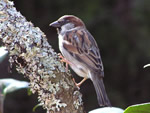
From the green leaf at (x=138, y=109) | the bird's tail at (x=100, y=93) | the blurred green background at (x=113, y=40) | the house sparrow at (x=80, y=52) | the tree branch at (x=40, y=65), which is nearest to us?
the green leaf at (x=138, y=109)

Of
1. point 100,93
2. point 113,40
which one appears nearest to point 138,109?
point 100,93

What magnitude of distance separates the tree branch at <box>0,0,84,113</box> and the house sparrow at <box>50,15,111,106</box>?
647mm

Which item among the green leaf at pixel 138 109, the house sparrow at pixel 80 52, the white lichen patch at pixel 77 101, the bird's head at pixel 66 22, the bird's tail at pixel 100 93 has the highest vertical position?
the bird's head at pixel 66 22

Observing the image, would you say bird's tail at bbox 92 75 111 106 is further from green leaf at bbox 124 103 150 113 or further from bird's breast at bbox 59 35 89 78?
green leaf at bbox 124 103 150 113

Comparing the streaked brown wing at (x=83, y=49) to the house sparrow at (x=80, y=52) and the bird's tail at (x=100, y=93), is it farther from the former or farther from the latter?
the bird's tail at (x=100, y=93)

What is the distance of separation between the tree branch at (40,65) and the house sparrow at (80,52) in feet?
2.12

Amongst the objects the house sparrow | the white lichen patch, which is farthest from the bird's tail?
the white lichen patch

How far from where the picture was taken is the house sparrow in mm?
2242

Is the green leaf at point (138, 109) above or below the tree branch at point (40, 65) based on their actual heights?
below

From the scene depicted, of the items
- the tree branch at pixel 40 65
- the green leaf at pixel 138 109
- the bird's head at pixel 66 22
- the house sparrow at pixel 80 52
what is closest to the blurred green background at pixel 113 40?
the bird's head at pixel 66 22

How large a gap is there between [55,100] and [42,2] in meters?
3.44

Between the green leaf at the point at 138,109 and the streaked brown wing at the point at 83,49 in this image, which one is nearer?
the green leaf at the point at 138,109

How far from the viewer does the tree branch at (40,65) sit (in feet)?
4.79

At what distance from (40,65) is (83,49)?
944 mm
